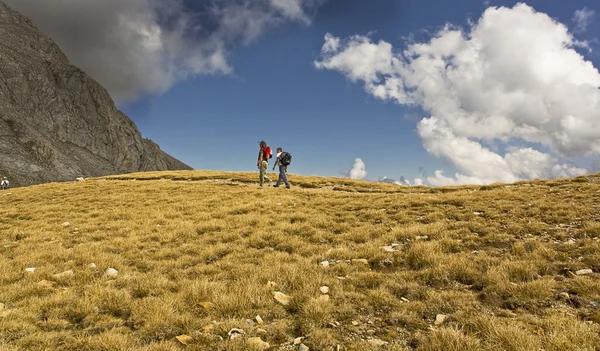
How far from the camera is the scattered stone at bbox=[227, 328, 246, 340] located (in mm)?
5461

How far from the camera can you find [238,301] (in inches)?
264

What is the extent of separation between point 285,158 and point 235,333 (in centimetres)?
2137

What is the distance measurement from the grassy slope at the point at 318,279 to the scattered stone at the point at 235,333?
15 cm

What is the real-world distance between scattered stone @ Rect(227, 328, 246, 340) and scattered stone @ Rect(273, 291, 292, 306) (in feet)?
4.45

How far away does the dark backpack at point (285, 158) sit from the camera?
1040 inches

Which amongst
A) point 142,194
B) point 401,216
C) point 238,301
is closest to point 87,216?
point 142,194

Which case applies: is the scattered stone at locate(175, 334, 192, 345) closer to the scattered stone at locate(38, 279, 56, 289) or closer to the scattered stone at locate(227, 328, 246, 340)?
the scattered stone at locate(227, 328, 246, 340)

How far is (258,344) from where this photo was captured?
516 cm

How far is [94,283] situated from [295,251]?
18.5 ft

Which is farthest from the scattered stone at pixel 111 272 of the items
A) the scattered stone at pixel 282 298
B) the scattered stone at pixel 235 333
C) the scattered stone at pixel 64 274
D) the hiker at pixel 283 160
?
the hiker at pixel 283 160

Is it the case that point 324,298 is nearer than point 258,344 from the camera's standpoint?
No

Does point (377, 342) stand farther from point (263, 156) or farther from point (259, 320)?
Answer: point (263, 156)

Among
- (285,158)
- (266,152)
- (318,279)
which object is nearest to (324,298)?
(318,279)

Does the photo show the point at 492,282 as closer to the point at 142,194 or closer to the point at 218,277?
the point at 218,277
